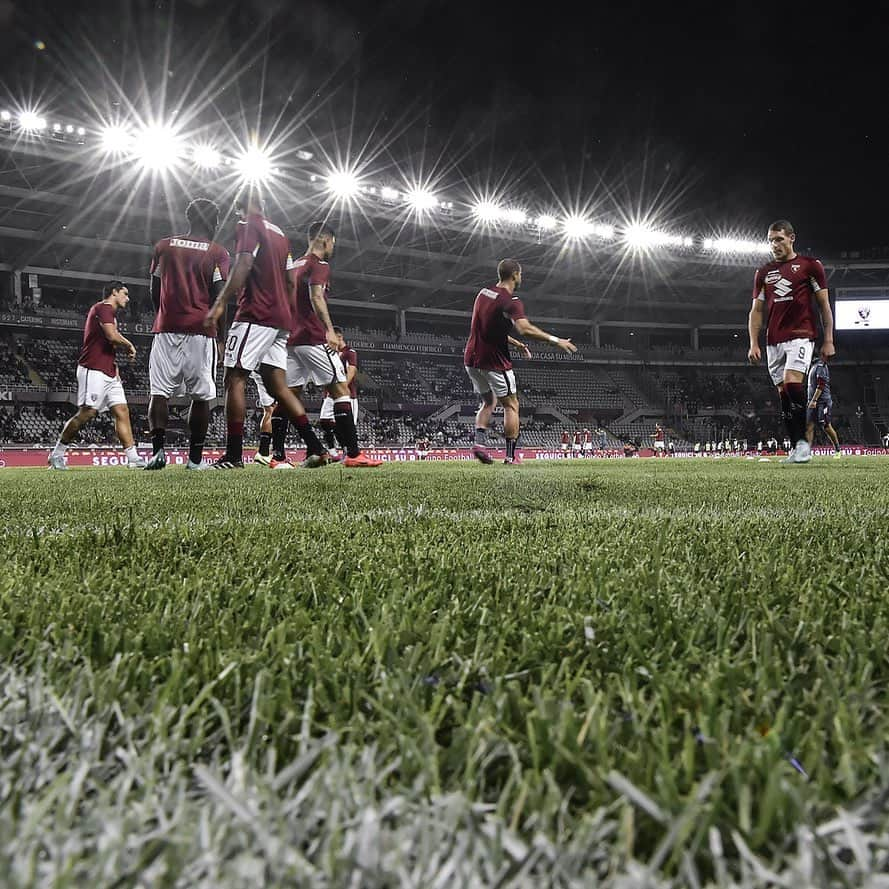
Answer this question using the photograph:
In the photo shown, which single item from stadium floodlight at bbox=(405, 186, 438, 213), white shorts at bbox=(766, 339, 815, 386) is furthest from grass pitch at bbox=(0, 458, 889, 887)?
stadium floodlight at bbox=(405, 186, 438, 213)

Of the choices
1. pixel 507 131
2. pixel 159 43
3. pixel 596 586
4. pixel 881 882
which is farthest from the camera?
pixel 507 131

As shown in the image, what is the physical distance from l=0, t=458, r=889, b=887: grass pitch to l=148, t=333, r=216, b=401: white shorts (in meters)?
5.33

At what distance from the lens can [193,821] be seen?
0.46 m

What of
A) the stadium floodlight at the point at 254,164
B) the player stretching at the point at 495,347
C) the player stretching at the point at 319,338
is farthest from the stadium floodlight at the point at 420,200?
the player stretching at the point at 319,338

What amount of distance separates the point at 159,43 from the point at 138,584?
27900mm

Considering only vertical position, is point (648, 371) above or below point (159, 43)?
below

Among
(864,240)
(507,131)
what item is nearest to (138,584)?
(507,131)

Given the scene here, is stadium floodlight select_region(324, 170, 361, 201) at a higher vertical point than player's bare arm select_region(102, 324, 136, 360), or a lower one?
higher

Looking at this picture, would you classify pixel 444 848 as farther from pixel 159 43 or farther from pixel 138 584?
pixel 159 43

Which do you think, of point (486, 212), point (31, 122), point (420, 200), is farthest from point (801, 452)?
point (486, 212)

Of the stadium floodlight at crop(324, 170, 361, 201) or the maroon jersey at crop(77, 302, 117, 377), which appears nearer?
the maroon jersey at crop(77, 302, 117, 377)

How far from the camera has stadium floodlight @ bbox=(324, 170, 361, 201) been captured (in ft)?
85.5

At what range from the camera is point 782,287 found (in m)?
7.16

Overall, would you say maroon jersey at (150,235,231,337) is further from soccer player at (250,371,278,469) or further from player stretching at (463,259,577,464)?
player stretching at (463,259,577,464)
